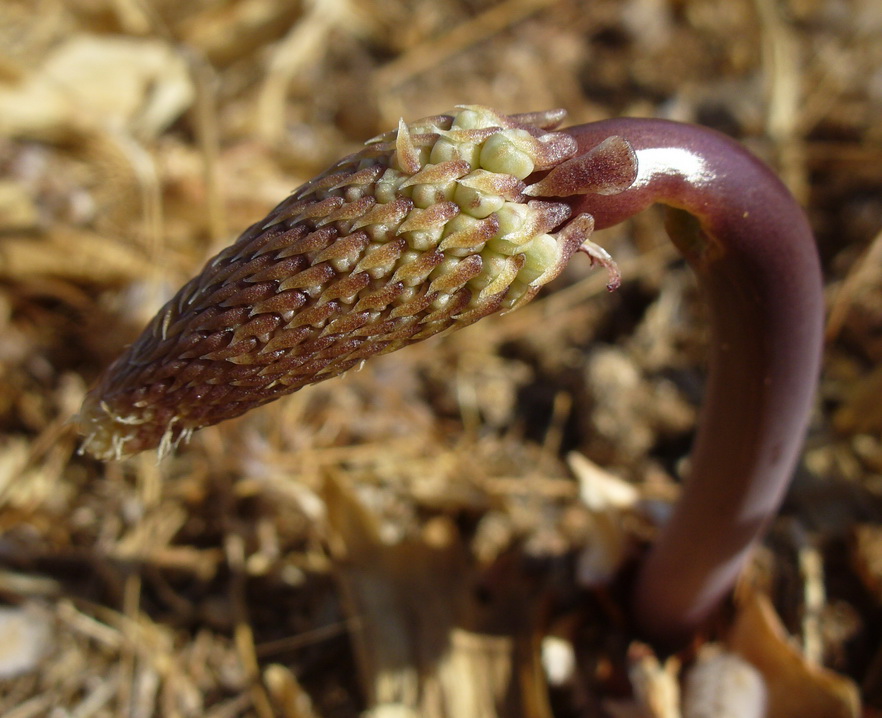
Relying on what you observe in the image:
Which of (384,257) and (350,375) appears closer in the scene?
(384,257)

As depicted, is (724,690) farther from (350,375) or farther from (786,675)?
(350,375)

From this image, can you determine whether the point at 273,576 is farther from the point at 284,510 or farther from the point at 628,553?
the point at 628,553

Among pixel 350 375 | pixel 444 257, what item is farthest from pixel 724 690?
pixel 350 375

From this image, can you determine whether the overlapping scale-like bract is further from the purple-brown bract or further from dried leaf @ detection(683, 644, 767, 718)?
dried leaf @ detection(683, 644, 767, 718)

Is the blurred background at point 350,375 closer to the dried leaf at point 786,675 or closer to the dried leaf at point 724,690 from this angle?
the dried leaf at point 724,690

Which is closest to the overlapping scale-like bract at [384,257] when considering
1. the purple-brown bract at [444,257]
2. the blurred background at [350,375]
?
the purple-brown bract at [444,257]

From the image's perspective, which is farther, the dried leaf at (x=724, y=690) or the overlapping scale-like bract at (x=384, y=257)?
the dried leaf at (x=724, y=690)
